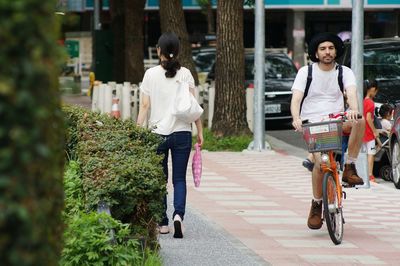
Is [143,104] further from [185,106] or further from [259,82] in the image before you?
[259,82]

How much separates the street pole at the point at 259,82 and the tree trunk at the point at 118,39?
13580 mm

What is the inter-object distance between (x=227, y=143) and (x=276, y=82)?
7196mm

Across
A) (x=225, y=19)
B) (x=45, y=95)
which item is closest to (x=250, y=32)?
(x=225, y=19)

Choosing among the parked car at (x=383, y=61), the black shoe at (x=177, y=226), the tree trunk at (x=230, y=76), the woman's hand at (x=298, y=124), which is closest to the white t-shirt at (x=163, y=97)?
the black shoe at (x=177, y=226)

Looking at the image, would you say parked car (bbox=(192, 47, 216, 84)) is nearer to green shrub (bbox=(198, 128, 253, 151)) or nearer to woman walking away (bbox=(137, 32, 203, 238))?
green shrub (bbox=(198, 128, 253, 151))

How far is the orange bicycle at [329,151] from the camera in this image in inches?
372

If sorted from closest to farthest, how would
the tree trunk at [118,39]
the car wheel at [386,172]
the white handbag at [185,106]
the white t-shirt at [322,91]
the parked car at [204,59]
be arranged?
the white handbag at [185,106] → the white t-shirt at [322,91] → the car wheel at [386,172] → the parked car at [204,59] → the tree trunk at [118,39]

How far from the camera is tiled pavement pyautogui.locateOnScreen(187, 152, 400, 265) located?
9180mm

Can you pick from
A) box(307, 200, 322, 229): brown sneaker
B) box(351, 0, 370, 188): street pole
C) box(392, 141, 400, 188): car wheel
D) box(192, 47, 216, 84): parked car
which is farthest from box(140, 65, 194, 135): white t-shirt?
box(192, 47, 216, 84): parked car

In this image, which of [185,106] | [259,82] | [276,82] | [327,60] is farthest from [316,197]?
[276,82]

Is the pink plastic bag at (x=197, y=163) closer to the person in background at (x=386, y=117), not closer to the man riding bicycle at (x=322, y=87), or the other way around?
the man riding bicycle at (x=322, y=87)

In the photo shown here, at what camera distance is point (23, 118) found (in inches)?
121

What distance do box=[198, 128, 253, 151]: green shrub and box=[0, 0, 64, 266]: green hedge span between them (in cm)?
1723

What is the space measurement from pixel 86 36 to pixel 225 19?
34875 millimetres
